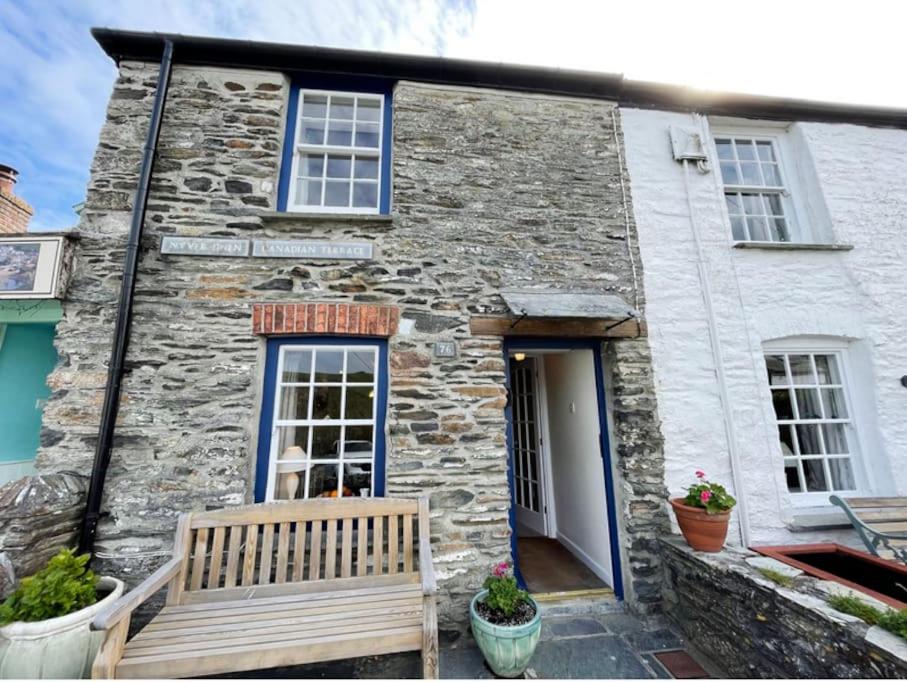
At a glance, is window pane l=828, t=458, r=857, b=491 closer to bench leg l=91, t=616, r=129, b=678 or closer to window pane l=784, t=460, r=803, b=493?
window pane l=784, t=460, r=803, b=493

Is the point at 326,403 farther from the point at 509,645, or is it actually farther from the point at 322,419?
the point at 509,645

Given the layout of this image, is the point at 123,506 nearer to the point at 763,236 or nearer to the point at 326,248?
the point at 326,248

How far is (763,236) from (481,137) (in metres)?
3.87

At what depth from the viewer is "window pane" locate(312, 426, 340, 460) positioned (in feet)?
11.7

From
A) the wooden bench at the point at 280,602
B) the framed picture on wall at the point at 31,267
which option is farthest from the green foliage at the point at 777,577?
the framed picture on wall at the point at 31,267

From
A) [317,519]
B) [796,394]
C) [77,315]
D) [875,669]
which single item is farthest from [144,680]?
[796,394]

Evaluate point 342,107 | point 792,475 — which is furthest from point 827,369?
point 342,107

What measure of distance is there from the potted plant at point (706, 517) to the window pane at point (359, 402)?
306 cm

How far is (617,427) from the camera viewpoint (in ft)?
12.7

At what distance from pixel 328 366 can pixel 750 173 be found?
235 inches

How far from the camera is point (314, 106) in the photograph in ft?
14.4

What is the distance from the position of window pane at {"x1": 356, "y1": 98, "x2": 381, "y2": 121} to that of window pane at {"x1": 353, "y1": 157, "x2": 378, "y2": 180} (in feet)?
1.78

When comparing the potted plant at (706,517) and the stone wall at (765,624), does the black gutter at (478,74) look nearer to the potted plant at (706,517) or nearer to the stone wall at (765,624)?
the potted plant at (706,517)

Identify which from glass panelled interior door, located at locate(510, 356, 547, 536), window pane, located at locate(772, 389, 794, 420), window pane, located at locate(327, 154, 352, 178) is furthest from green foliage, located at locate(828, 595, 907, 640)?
window pane, located at locate(327, 154, 352, 178)
